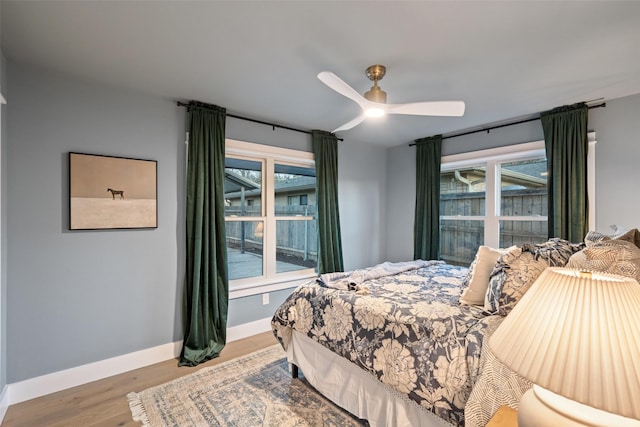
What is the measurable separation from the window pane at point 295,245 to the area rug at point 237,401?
4.74 feet

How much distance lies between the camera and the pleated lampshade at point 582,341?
26.0 inches

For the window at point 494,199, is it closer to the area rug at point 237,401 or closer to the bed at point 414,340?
the bed at point 414,340

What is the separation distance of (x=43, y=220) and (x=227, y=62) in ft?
6.03

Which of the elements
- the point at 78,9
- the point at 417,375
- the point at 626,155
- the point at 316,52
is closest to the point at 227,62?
the point at 316,52

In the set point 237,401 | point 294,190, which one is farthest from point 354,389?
point 294,190

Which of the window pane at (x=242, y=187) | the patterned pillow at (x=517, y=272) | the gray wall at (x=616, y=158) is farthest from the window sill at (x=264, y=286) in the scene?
the gray wall at (x=616, y=158)

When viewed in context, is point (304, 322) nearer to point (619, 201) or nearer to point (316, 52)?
point (316, 52)

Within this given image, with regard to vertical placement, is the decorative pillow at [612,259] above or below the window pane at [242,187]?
below

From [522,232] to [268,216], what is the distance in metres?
3.01

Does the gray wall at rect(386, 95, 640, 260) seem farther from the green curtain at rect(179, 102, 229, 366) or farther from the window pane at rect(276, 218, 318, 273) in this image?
the green curtain at rect(179, 102, 229, 366)

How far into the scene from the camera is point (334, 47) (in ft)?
6.27

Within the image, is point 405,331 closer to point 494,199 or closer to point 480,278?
point 480,278

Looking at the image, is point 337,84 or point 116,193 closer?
point 337,84

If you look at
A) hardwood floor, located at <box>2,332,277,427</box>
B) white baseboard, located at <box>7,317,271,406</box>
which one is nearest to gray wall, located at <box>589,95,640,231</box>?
hardwood floor, located at <box>2,332,277,427</box>
